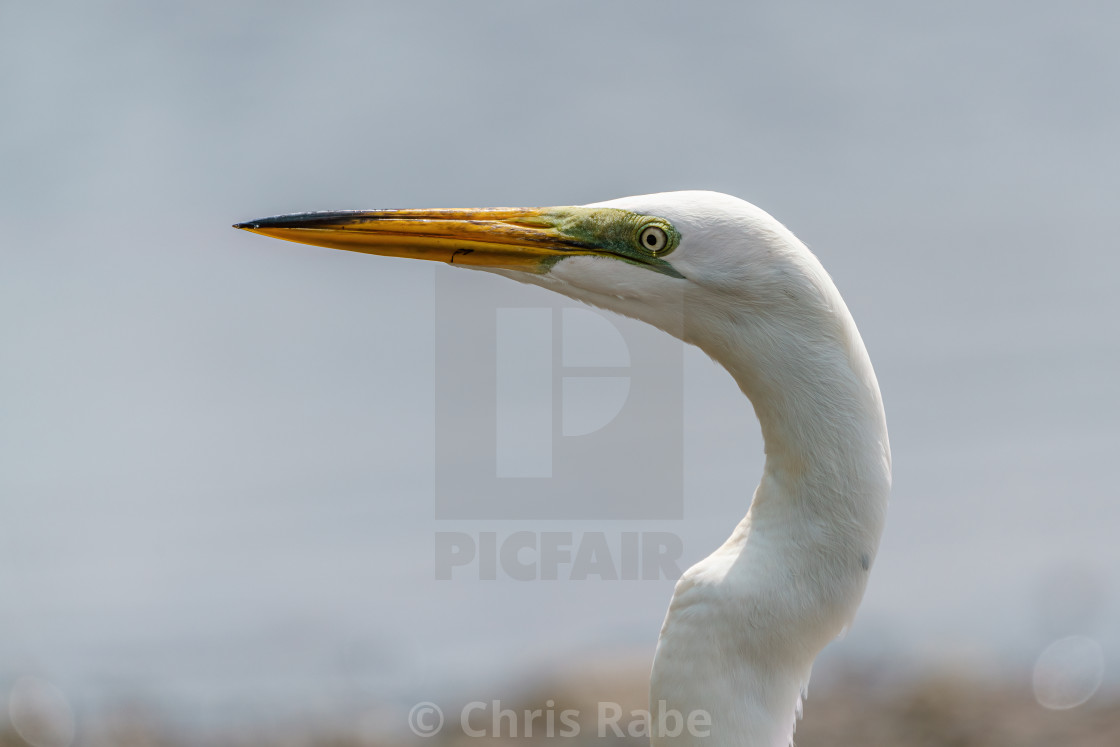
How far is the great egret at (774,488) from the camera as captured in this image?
2801mm

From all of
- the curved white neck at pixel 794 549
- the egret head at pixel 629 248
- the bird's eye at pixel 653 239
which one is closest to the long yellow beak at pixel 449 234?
the egret head at pixel 629 248

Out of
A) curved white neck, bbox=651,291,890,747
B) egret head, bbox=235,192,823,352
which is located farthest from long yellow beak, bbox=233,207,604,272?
curved white neck, bbox=651,291,890,747

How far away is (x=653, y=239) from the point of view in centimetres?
307

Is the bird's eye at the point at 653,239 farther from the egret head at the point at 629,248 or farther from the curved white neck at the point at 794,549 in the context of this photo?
the curved white neck at the point at 794,549

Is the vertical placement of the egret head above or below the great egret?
above

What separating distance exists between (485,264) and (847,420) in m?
1.47

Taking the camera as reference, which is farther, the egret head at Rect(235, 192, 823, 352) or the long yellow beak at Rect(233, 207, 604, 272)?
the long yellow beak at Rect(233, 207, 604, 272)

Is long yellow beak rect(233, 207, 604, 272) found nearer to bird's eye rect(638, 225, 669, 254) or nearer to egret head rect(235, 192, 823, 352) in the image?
egret head rect(235, 192, 823, 352)

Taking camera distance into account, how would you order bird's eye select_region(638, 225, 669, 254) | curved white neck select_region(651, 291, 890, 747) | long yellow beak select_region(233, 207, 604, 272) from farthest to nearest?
long yellow beak select_region(233, 207, 604, 272) < bird's eye select_region(638, 225, 669, 254) < curved white neck select_region(651, 291, 890, 747)

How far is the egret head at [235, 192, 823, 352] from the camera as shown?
284 cm

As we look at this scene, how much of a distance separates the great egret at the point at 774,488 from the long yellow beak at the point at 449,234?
56 centimetres

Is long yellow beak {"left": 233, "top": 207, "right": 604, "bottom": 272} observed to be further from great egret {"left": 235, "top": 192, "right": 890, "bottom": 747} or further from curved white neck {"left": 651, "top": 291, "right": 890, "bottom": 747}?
curved white neck {"left": 651, "top": 291, "right": 890, "bottom": 747}

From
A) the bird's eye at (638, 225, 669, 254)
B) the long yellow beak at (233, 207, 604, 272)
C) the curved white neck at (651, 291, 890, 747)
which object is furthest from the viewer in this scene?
the long yellow beak at (233, 207, 604, 272)

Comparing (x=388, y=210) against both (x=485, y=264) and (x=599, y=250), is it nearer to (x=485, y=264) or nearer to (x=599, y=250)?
(x=485, y=264)
